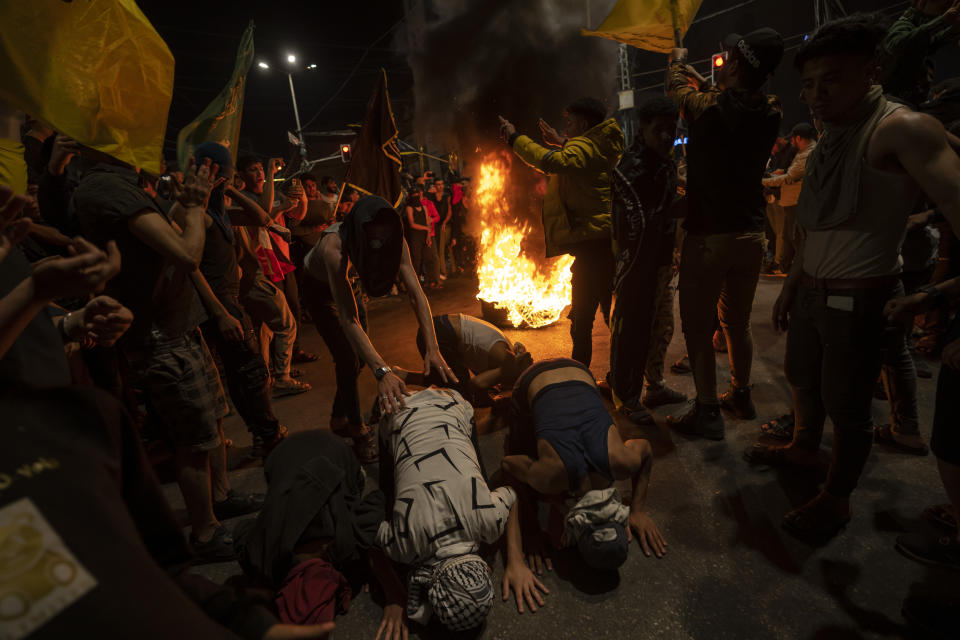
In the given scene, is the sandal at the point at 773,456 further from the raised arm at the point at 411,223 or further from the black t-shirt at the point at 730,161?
the raised arm at the point at 411,223

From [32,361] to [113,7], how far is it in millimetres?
1985

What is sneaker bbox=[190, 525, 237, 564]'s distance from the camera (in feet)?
8.99

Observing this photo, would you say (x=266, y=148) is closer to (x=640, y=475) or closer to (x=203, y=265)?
(x=203, y=265)

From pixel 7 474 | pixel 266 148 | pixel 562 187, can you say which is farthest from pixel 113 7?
pixel 266 148

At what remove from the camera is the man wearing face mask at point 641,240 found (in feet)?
11.4

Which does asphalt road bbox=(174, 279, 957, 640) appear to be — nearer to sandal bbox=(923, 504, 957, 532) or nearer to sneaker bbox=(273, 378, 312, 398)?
sandal bbox=(923, 504, 957, 532)

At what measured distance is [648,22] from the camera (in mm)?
3736

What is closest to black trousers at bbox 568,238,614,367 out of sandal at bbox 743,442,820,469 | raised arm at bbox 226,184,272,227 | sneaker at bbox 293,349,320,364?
sandal at bbox 743,442,820,469

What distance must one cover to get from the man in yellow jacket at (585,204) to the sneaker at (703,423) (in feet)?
3.32

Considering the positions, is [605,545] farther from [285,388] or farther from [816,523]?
[285,388]

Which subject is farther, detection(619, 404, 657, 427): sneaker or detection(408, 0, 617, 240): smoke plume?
detection(408, 0, 617, 240): smoke plume

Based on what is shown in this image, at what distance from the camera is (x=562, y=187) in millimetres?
4145

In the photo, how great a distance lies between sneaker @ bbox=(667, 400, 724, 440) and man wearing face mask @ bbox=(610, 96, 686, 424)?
293mm

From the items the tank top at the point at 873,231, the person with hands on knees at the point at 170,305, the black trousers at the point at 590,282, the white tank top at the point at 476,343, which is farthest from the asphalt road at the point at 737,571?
the tank top at the point at 873,231
